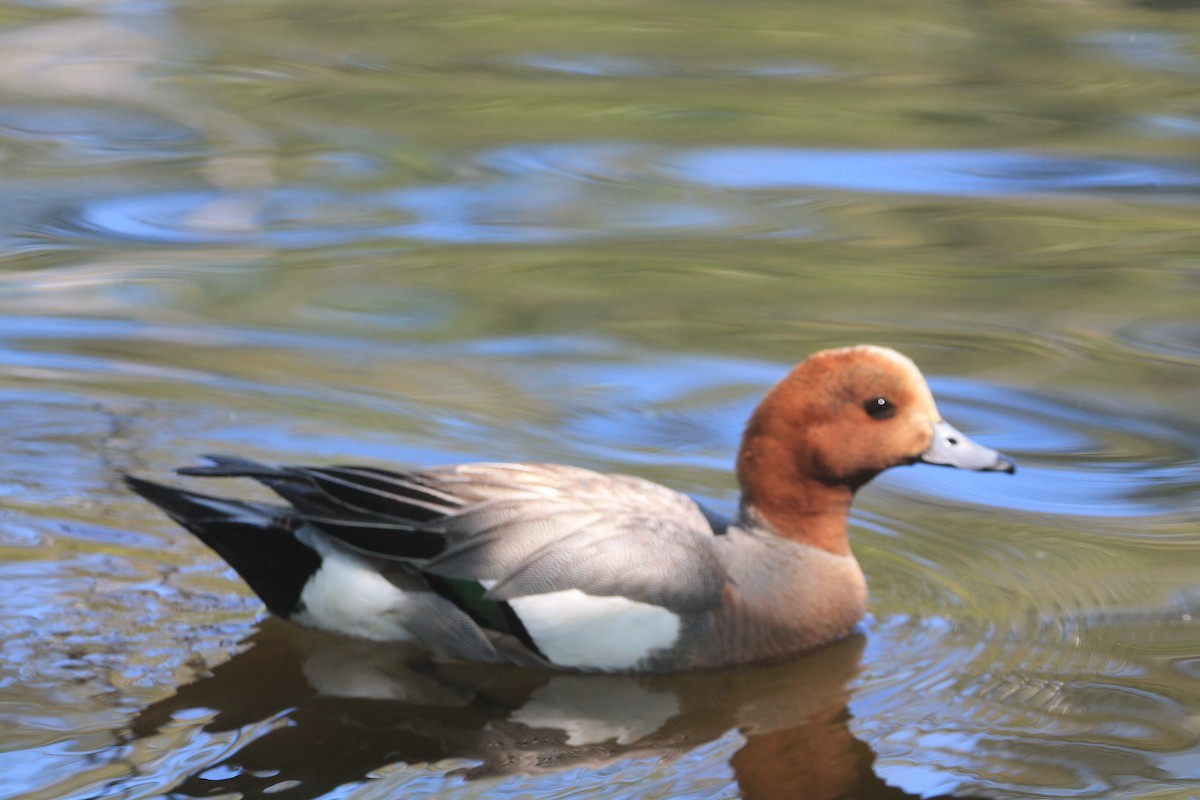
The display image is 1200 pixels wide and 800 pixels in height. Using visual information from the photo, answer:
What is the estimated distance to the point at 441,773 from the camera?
4.89 m

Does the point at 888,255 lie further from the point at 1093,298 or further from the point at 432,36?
the point at 432,36

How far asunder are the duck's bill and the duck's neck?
1.06 feet

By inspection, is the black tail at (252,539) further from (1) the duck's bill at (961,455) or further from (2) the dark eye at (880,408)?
(1) the duck's bill at (961,455)

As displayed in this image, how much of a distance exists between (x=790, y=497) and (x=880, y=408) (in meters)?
0.41

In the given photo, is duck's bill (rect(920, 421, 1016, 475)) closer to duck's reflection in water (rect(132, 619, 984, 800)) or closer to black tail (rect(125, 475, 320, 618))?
duck's reflection in water (rect(132, 619, 984, 800))

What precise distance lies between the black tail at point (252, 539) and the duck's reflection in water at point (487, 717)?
17cm

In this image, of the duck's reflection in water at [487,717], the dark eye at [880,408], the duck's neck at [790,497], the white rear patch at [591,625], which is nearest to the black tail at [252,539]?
the duck's reflection in water at [487,717]

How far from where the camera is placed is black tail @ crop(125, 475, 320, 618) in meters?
5.61

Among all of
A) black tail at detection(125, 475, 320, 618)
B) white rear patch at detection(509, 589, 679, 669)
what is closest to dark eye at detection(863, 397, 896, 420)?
white rear patch at detection(509, 589, 679, 669)

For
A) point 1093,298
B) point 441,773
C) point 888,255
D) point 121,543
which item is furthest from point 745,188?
point 441,773

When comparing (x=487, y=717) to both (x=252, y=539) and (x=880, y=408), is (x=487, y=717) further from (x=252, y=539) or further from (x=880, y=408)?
(x=880, y=408)

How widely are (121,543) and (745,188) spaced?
4.77 metres

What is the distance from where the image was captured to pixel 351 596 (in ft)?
18.7

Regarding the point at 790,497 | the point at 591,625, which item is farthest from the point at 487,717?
the point at 790,497
